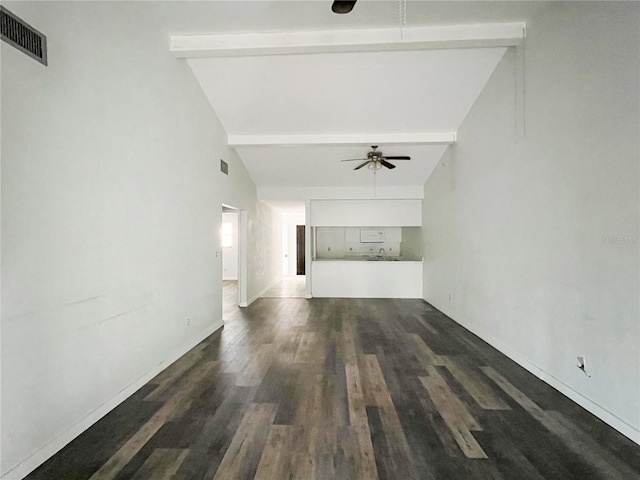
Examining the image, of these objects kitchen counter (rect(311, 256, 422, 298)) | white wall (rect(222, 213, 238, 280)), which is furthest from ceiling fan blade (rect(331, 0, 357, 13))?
white wall (rect(222, 213, 238, 280))

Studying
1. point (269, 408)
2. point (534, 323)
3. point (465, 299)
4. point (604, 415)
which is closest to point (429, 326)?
point (465, 299)

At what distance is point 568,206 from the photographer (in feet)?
8.84

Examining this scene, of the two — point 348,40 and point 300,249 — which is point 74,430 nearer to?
point 348,40

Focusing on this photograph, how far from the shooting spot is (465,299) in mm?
4828

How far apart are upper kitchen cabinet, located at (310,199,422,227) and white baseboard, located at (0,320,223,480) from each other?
4.82 m

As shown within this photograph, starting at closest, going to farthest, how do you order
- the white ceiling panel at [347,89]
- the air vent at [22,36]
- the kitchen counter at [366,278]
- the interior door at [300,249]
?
1. the air vent at [22,36]
2. the white ceiling panel at [347,89]
3. the kitchen counter at [366,278]
4. the interior door at [300,249]

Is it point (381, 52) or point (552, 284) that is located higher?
point (381, 52)

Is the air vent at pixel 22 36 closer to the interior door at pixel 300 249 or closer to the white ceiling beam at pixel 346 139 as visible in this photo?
the white ceiling beam at pixel 346 139

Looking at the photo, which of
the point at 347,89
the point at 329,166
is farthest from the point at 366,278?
the point at 347,89

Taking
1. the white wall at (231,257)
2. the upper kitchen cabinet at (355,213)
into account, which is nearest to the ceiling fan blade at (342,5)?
the upper kitchen cabinet at (355,213)

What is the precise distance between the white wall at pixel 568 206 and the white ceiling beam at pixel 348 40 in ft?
1.09

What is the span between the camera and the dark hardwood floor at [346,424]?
6.06 ft

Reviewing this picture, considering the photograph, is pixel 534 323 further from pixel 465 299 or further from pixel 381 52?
pixel 381 52

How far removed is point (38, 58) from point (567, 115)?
3676 mm
